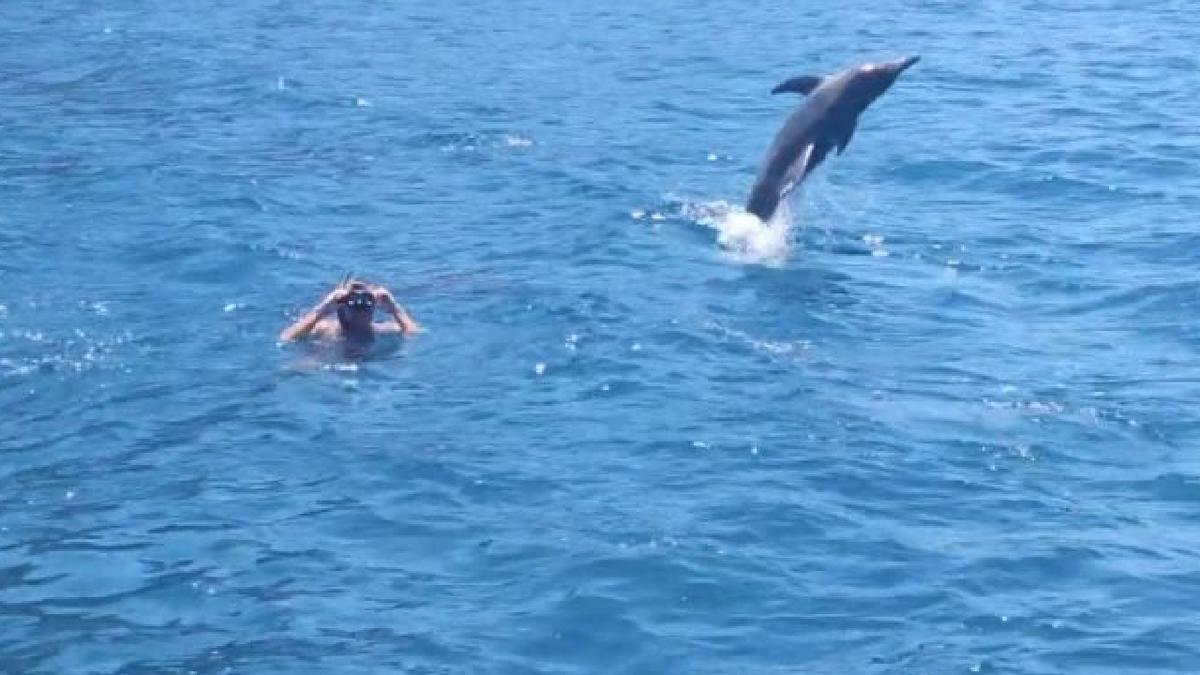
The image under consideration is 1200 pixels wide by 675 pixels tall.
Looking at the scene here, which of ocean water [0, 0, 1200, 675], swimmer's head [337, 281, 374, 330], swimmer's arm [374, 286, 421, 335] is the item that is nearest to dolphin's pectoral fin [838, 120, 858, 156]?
ocean water [0, 0, 1200, 675]

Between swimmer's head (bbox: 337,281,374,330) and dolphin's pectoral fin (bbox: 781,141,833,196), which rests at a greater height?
dolphin's pectoral fin (bbox: 781,141,833,196)

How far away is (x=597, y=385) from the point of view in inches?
505

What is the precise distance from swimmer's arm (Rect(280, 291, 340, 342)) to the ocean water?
19 centimetres

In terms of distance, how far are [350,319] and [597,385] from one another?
5.67 ft

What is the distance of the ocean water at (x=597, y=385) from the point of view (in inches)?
381

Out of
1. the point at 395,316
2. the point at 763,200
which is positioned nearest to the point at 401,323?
the point at 395,316

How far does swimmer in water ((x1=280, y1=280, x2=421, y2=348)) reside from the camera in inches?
529

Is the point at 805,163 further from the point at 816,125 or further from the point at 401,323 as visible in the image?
the point at 401,323

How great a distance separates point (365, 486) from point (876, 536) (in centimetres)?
262

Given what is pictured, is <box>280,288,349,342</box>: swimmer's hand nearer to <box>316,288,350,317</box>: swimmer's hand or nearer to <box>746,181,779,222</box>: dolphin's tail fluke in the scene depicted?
<box>316,288,350,317</box>: swimmer's hand

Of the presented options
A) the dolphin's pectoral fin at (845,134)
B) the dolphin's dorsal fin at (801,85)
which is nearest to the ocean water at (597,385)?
the dolphin's pectoral fin at (845,134)

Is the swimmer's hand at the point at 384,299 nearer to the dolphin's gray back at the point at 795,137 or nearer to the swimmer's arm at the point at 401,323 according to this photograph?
the swimmer's arm at the point at 401,323

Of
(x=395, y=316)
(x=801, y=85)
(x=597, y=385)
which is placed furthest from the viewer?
(x=801, y=85)

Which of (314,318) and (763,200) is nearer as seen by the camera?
(314,318)
